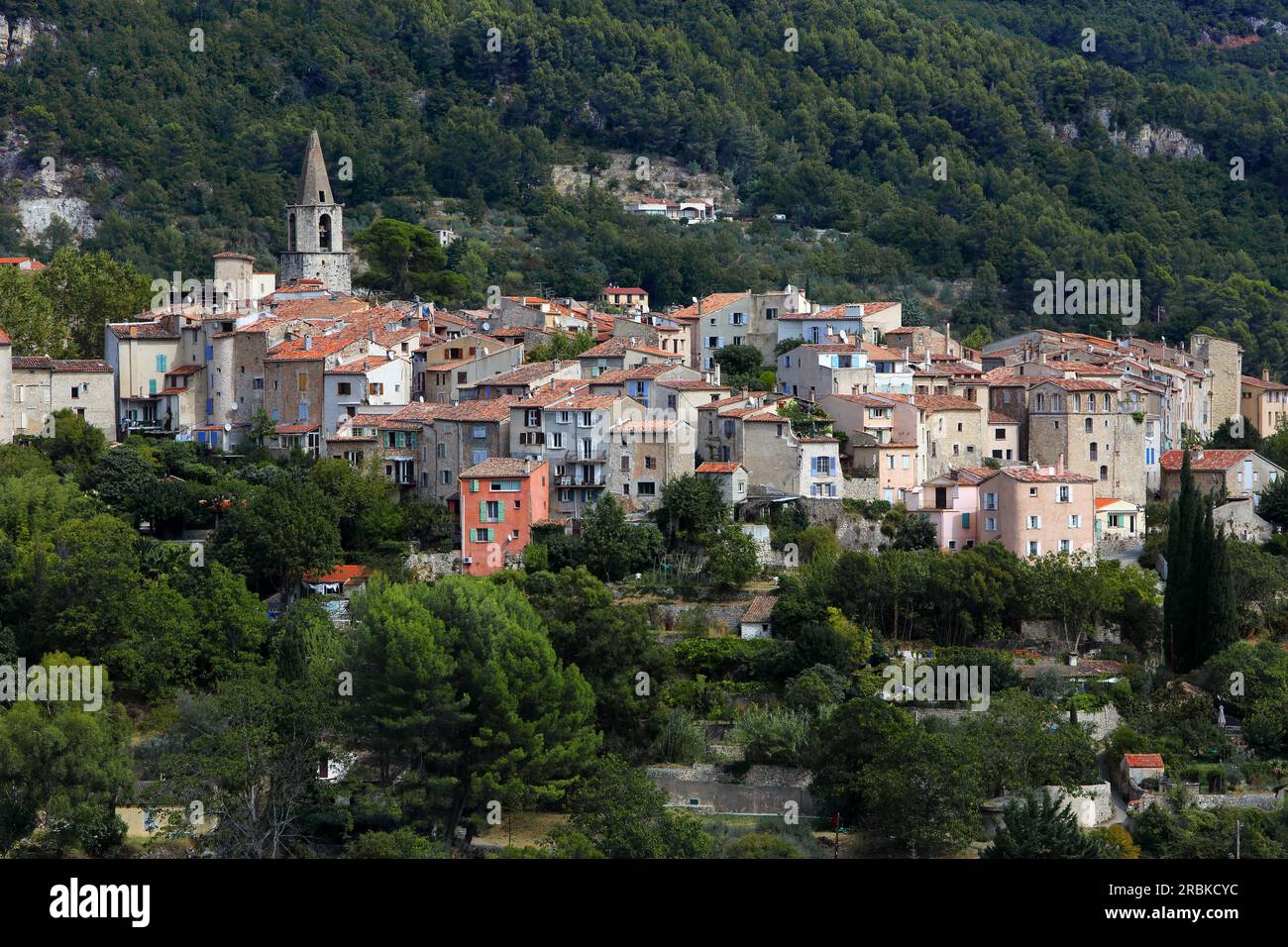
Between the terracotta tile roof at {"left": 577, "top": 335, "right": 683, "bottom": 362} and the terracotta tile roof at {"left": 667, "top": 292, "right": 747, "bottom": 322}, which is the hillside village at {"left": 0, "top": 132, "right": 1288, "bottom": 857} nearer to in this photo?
the terracotta tile roof at {"left": 577, "top": 335, "right": 683, "bottom": 362}

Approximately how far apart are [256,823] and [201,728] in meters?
3.87

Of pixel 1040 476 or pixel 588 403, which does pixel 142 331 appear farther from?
pixel 1040 476

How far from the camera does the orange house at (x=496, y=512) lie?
149ft

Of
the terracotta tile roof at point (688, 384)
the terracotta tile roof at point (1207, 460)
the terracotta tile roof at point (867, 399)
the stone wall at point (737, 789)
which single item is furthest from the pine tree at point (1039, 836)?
the terracotta tile roof at point (1207, 460)

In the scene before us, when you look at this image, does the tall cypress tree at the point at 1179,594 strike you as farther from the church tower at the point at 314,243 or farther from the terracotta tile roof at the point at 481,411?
the church tower at the point at 314,243

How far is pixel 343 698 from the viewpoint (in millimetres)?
37562


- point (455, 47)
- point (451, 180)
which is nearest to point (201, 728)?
point (451, 180)

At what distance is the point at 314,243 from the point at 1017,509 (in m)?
29.4

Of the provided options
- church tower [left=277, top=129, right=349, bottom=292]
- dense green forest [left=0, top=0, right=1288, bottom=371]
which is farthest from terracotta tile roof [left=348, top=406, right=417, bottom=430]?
dense green forest [left=0, top=0, right=1288, bottom=371]

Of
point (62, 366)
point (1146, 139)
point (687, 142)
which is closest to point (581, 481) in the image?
point (62, 366)

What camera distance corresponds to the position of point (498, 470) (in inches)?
1807

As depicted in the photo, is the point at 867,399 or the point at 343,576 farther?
the point at 867,399

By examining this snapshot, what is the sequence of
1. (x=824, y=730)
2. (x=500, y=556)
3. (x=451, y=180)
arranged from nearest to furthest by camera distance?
(x=824, y=730) < (x=500, y=556) < (x=451, y=180)
